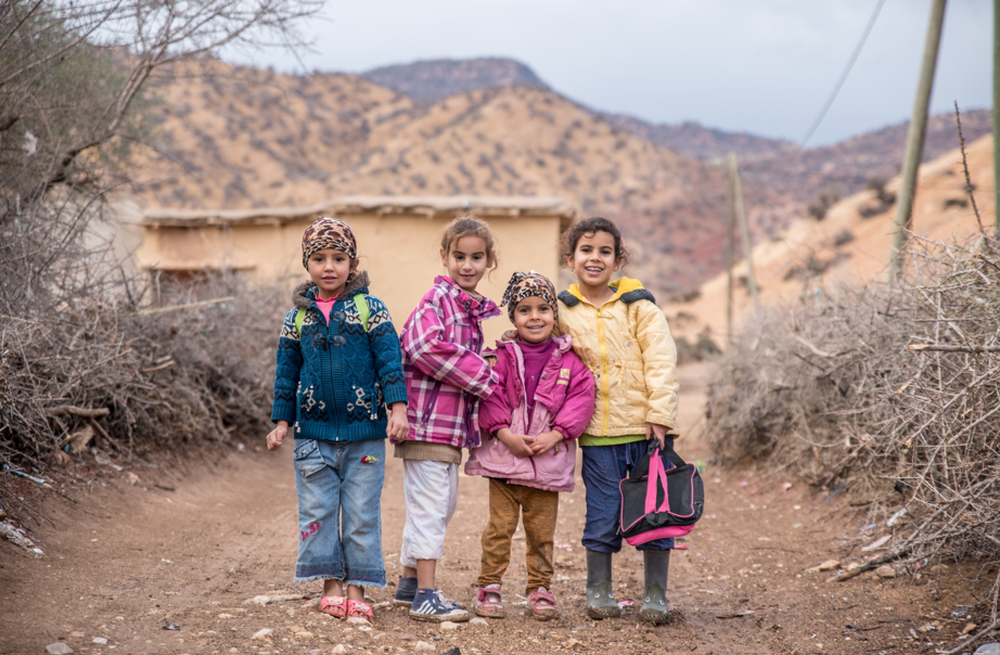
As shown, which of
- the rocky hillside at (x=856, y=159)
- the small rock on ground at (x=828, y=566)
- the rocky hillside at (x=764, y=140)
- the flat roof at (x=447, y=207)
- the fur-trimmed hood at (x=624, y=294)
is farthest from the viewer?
the rocky hillside at (x=764, y=140)

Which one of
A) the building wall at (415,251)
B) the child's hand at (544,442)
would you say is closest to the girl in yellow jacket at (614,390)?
the child's hand at (544,442)

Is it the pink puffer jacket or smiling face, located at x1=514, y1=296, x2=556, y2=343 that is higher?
smiling face, located at x1=514, y1=296, x2=556, y2=343

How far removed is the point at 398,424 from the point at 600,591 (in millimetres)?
1214

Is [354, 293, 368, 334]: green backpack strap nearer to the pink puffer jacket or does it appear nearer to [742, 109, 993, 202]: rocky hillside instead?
the pink puffer jacket

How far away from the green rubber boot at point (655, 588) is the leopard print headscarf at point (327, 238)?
6.20 ft

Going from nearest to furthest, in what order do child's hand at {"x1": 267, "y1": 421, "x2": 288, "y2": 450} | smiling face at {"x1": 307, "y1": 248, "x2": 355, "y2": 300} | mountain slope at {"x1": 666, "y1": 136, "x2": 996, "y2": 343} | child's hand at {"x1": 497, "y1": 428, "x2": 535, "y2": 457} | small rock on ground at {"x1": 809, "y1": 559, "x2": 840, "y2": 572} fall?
child's hand at {"x1": 267, "y1": 421, "x2": 288, "y2": 450}
smiling face at {"x1": 307, "y1": 248, "x2": 355, "y2": 300}
child's hand at {"x1": 497, "y1": 428, "x2": 535, "y2": 457}
small rock on ground at {"x1": 809, "y1": 559, "x2": 840, "y2": 572}
mountain slope at {"x1": 666, "y1": 136, "x2": 996, "y2": 343}

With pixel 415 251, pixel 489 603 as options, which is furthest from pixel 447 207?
pixel 489 603

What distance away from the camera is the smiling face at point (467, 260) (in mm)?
3279

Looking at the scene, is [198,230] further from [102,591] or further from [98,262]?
[102,591]

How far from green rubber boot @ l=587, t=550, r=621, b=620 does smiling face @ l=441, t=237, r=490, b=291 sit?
1.35 meters

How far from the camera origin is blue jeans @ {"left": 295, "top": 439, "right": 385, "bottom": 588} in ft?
9.79

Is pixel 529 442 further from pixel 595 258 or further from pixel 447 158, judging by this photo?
pixel 447 158

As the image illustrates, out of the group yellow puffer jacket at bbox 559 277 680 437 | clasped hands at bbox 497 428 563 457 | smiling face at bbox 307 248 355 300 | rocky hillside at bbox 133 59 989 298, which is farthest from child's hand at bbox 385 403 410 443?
rocky hillside at bbox 133 59 989 298

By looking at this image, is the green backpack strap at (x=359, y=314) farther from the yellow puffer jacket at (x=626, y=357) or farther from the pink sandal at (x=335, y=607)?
the pink sandal at (x=335, y=607)
